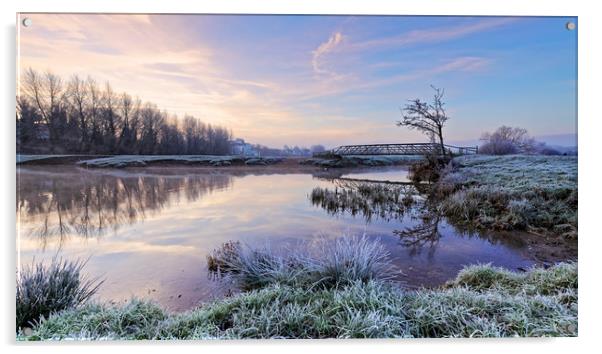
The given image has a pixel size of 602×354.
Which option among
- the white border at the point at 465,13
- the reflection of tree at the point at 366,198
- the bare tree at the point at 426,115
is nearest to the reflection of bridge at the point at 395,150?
the bare tree at the point at 426,115

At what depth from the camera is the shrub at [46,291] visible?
1.90 m

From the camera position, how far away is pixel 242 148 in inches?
96.7

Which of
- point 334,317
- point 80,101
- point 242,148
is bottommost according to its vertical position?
point 334,317

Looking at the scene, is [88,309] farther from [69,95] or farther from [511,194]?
[511,194]

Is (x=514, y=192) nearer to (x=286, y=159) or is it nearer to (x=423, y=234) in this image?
(x=423, y=234)

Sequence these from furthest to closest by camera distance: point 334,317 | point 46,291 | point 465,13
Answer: point 465,13, point 46,291, point 334,317

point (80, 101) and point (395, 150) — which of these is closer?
point (80, 101)

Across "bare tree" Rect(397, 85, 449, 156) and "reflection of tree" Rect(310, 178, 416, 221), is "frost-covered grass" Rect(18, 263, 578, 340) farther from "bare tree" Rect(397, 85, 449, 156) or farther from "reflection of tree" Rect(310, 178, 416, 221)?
"bare tree" Rect(397, 85, 449, 156)

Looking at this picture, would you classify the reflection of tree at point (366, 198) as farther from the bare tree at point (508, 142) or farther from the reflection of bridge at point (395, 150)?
the bare tree at point (508, 142)

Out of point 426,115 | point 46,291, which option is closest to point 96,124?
point 46,291

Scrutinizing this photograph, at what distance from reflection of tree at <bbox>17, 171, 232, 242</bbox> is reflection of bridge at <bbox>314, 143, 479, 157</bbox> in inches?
39.5

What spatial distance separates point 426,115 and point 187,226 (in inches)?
82.4
